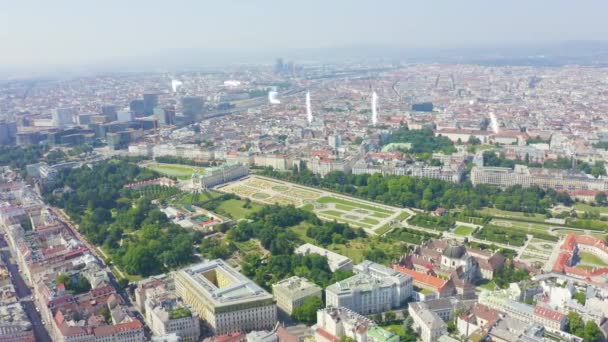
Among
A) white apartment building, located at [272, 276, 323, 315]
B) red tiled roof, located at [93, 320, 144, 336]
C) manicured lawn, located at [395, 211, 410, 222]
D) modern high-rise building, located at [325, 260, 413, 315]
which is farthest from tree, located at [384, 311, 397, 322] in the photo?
manicured lawn, located at [395, 211, 410, 222]

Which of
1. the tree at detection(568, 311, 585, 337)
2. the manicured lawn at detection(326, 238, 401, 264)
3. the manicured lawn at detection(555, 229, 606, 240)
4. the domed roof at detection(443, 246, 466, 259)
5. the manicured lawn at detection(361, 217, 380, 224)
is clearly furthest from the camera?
the manicured lawn at detection(361, 217, 380, 224)

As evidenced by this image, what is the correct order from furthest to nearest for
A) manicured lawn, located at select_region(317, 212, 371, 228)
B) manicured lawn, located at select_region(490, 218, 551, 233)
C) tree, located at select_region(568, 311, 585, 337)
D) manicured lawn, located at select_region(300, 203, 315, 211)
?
1. manicured lawn, located at select_region(300, 203, 315, 211)
2. manicured lawn, located at select_region(317, 212, 371, 228)
3. manicured lawn, located at select_region(490, 218, 551, 233)
4. tree, located at select_region(568, 311, 585, 337)

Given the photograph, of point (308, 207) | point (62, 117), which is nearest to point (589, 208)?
point (308, 207)

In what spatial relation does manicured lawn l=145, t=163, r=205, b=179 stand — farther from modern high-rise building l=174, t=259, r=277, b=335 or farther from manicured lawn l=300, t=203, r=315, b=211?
modern high-rise building l=174, t=259, r=277, b=335

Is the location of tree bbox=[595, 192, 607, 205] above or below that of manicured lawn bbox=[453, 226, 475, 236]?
above

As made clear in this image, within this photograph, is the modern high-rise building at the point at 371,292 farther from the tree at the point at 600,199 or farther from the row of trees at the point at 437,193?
the tree at the point at 600,199

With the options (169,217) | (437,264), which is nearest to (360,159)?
(169,217)

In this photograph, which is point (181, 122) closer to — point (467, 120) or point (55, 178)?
point (55, 178)
